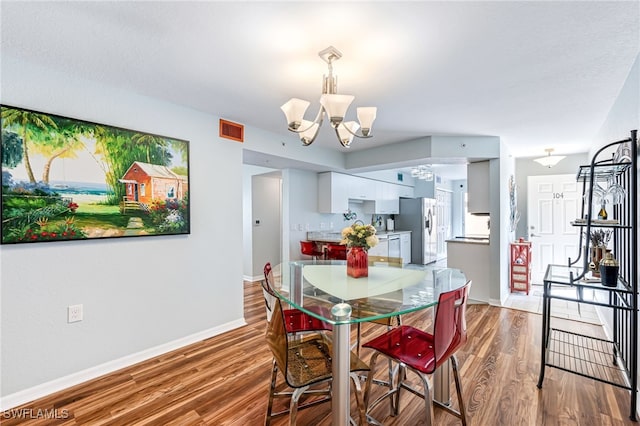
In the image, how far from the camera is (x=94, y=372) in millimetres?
2301

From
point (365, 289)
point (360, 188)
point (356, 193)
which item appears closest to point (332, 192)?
point (356, 193)

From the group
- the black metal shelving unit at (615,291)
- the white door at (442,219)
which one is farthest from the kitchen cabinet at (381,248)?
the black metal shelving unit at (615,291)

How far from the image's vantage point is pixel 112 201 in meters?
2.38

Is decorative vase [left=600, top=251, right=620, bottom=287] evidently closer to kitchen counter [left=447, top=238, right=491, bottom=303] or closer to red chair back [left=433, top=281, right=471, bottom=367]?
red chair back [left=433, top=281, right=471, bottom=367]

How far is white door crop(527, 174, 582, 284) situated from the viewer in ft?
16.8

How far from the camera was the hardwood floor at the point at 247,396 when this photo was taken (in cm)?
185

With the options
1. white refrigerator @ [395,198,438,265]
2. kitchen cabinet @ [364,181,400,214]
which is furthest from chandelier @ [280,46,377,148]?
white refrigerator @ [395,198,438,265]

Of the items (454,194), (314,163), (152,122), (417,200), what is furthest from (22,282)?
(454,194)

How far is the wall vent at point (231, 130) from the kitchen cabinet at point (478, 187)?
325 centimetres

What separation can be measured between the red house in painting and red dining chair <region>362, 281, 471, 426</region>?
7.14 ft

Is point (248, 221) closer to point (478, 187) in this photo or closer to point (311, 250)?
point (311, 250)

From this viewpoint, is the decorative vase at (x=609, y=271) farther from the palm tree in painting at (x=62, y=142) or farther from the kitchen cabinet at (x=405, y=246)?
the kitchen cabinet at (x=405, y=246)

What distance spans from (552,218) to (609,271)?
4.04 m

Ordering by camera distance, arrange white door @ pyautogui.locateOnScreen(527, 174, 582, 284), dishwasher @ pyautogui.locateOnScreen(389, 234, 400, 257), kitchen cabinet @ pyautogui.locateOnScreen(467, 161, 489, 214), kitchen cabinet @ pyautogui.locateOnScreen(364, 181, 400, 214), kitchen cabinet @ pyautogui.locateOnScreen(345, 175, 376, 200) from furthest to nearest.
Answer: kitchen cabinet @ pyautogui.locateOnScreen(364, 181, 400, 214) < dishwasher @ pyautogui.locateOnScreen(389, 234, 400, 257) < kitchen cabinet @ pyautogui.locateOnScreen(345, 175, 376, 200) < white door @ pyautogui.locateOnScreen(527, 174, 582, 284) < kitchen cabinet @ pyautogui.locateOnScreen(467, 161, 489, 214)
